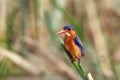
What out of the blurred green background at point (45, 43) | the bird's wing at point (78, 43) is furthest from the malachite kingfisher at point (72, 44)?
the blurred green background at point (45, 43)

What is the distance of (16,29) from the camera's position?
8.32ft

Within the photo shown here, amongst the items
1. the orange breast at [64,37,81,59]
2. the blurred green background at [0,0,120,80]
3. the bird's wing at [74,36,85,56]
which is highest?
the blurred green background at [0,0,120,80]

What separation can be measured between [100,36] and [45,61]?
35cm

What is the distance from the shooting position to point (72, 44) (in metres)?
0.69

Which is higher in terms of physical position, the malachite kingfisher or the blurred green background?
the blurred green background

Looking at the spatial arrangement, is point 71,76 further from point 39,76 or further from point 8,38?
point 8,38

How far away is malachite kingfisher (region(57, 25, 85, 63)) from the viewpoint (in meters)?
0.69

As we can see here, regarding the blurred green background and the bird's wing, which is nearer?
the bird's wing

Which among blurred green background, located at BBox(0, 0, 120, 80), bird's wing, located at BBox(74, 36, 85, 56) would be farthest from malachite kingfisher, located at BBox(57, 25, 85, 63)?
blurred green background, located at BBox(0, 0, 120, 80)

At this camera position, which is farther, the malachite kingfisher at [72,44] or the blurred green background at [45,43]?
the blurred green background at [45,43]

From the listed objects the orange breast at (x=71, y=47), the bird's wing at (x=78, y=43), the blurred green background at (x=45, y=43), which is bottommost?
the orange breast at (x=71, y=47)

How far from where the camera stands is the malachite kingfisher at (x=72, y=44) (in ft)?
2.27

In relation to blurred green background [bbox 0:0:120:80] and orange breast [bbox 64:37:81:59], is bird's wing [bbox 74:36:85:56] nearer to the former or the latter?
orange breast [bbox 64:37:81:59]

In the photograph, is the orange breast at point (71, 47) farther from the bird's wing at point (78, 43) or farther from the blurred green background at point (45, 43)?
the blurred green background at point (45, 43)
